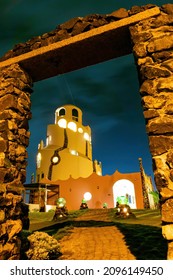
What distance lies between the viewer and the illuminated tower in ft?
99.4

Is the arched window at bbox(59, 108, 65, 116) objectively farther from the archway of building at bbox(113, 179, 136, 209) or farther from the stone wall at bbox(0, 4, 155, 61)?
the stone wall at bbox(0, 4, 155, 61)

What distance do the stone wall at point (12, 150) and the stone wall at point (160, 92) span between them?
7.83 feet

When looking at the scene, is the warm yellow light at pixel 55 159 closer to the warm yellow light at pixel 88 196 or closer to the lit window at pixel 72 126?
the lit window at pixel 72 126

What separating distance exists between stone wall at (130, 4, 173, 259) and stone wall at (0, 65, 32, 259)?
239 cm

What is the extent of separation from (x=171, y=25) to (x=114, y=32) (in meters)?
0.94

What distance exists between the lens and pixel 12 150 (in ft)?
12.6

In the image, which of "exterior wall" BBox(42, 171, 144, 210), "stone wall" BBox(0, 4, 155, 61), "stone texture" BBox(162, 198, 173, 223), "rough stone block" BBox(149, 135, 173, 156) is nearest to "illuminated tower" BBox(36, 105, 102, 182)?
"exterior wall" BBox(42, 171, 144, 210)

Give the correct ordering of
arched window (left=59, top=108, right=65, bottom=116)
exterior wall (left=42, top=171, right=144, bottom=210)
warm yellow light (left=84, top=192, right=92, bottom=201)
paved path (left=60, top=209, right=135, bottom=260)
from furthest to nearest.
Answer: arched window (left=59, top=108, right=65, bottom=116) → warm yellow light (left=84, top=192, right=92, bottom=201) → exterior wall (left=42, top=171, right=144, bottom=210) → paved path (left=60, top=209, right=135, bottom=260)

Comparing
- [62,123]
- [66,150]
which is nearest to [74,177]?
[66,150]

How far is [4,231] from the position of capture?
3.32 meters

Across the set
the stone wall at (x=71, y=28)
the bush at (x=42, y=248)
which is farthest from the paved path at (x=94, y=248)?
the stone wall at (x=71, y=28)

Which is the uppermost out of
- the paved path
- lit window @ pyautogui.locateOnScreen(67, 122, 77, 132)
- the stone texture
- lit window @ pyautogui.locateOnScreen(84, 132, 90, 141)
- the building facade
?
lit window @ pyautogui.locateOnScreen(67, 122, 77, 132)
